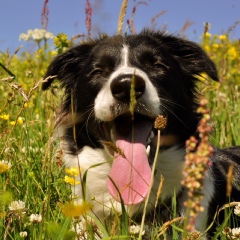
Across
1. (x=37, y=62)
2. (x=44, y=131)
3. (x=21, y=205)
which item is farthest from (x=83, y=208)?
(x=37, y=62)

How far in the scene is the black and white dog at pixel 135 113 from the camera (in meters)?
2.70

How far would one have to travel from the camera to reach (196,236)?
181 cm

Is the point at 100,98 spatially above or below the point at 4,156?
above

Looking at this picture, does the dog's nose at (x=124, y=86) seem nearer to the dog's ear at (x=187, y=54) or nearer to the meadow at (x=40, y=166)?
the meadow at (x=40, y=166)

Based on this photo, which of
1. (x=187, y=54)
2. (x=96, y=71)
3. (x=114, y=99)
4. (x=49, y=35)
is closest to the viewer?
(x=114, y=99)

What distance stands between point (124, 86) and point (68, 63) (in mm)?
1168

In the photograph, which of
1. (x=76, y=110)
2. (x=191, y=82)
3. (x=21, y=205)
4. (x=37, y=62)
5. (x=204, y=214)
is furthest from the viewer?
(x=37, y=62)

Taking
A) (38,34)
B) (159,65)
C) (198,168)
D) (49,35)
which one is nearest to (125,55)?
(159,65)

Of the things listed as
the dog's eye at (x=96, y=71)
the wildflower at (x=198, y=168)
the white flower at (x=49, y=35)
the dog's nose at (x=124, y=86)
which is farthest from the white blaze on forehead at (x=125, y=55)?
the wildflower at (x=198, y=168)

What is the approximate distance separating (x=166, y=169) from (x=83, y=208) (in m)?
2.04

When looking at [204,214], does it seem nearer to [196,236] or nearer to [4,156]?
A: [196,236]

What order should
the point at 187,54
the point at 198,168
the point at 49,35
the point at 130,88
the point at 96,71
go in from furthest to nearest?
the point at 49,35, the point at 187,54, the point at 96,71, the point at 130,88, the point at 198,168

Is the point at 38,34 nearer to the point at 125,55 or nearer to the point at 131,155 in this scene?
the point at 125,55

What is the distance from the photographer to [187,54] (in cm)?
362
